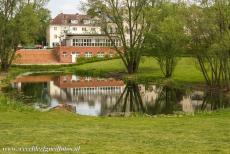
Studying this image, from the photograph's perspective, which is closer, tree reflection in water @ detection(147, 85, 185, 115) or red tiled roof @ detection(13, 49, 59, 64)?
tree reflection in water @ detection(147, 85, 185, 115)

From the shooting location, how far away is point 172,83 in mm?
44344

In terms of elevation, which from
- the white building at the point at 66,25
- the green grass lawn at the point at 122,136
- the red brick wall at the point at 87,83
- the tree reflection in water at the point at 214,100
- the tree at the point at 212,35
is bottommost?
the red brick wall at the point at 87,83

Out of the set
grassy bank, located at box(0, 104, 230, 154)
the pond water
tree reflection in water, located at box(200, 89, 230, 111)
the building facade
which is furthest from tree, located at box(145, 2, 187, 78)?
grassy bank, located at box(0, 104, 230, 154)

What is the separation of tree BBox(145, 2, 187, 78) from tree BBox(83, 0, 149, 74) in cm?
219

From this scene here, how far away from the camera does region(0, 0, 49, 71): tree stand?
2377 inches

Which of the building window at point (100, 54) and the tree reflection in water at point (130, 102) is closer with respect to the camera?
the tree reflection in water at point (130, 102)

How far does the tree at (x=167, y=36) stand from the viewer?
44.7m

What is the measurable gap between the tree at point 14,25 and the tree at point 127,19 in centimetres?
985

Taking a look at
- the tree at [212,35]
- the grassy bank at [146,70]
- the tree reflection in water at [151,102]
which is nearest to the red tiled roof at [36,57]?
the grassy bank at [146,70]

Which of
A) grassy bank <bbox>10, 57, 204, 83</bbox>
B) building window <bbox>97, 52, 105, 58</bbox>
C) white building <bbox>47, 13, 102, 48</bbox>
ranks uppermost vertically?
white building <bbox>47, 13, 102, 48</bbox>

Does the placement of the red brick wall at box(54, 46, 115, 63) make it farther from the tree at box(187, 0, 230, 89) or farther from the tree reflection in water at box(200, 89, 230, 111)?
the tree reflection in water at box(200, 89, 230, 111)

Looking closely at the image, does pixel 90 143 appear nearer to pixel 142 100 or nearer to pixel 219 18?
pixel 142 100

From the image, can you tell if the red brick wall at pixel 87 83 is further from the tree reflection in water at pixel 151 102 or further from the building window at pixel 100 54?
the building window at pixel 100 54

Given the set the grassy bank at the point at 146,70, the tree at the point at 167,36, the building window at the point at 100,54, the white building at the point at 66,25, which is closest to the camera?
the tree at the point at 167,36
